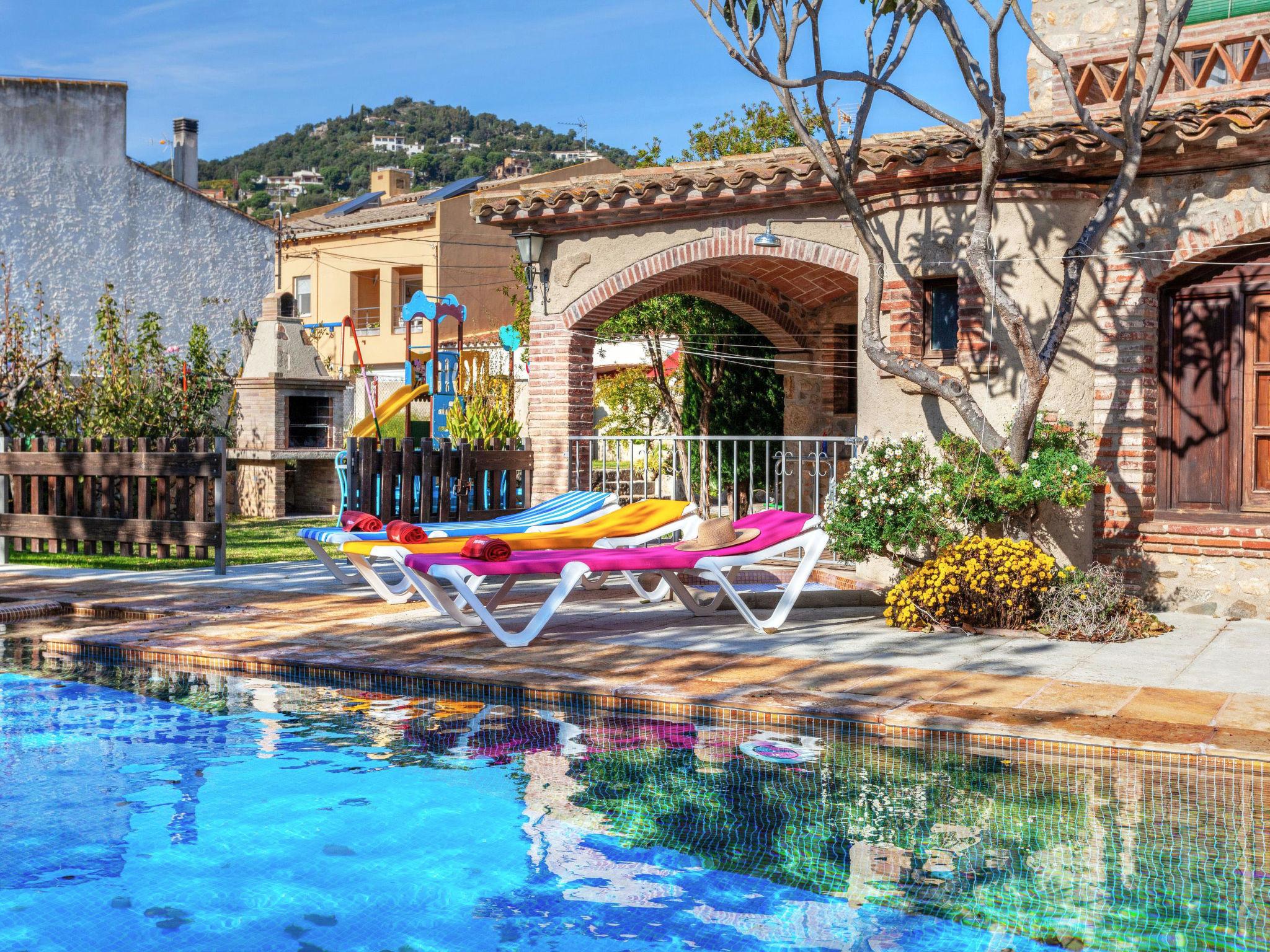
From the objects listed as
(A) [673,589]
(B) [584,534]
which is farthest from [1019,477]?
(B) [584,534]

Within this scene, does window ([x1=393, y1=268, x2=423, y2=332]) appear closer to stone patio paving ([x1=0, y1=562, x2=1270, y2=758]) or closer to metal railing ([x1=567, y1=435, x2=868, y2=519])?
metal railing ([x1=567, y1=435, x2=868, y2=519])

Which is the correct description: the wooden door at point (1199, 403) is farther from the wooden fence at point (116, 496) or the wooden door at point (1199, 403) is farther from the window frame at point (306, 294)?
the window frame at point (306, 294)

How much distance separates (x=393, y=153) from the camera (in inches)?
2662

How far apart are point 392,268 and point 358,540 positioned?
25.6 meters

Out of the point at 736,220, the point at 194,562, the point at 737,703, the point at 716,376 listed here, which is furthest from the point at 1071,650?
the point at 716,376

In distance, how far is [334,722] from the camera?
19.8 ft

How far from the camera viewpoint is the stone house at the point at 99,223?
2331 centimetres

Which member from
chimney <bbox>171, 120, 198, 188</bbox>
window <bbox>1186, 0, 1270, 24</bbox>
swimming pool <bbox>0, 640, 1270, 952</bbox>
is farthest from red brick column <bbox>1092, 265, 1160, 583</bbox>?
chimney <bbox>171, 120, 198, 188</bbox>

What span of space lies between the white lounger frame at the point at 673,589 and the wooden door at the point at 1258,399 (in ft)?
11.4

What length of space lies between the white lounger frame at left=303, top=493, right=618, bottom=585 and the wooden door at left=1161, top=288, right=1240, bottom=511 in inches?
178

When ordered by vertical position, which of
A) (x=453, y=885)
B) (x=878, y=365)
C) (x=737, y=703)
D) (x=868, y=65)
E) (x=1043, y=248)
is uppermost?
(x=868, y=65)

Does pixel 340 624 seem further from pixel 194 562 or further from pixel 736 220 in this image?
pixel 736 220

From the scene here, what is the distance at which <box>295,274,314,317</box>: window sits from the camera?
114 ft

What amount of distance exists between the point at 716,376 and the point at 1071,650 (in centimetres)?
953
